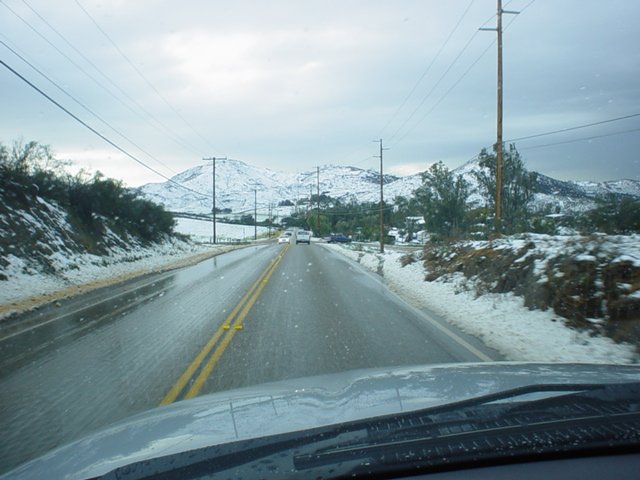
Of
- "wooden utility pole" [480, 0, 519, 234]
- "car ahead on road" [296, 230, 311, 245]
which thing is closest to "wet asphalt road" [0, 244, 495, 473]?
"wooden utility pole" [480, 0, 519, 234]

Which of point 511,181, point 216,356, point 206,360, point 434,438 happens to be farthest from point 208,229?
point 434,438

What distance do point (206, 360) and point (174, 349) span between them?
2.92ft

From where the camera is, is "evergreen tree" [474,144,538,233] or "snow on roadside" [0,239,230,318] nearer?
"snow on roadside" [0,239,230,318]

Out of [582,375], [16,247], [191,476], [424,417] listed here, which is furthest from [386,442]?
[16,247]

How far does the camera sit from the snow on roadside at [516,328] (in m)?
6.57

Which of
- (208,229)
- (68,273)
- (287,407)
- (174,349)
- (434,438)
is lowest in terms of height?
(174,349)

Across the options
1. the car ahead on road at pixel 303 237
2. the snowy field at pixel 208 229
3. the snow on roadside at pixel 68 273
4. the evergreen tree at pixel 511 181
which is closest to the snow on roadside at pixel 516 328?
the snow on roadside at pixel 68 273

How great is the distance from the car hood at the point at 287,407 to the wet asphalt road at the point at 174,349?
1431mm

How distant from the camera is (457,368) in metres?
4.27

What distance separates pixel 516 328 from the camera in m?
8.34

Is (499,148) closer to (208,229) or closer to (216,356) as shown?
(216,356)

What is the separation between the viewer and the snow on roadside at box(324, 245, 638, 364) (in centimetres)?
657

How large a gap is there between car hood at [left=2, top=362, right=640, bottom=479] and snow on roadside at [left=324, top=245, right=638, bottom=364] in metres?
2.78

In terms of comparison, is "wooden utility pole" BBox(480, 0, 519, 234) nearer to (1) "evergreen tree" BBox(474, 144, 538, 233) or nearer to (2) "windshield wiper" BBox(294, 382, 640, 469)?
(2) "windshield wiper" BBox(294, 382, 640, 469)
